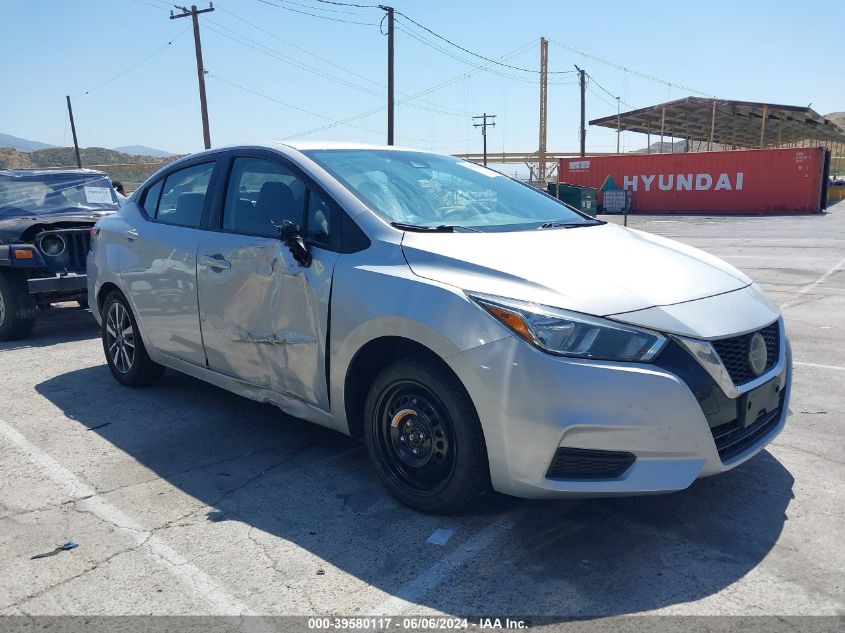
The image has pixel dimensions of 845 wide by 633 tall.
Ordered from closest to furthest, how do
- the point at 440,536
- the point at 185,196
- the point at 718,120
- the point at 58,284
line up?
1. the point at 440,536
2. the point at 185,196
3. the point at 58,284
4. the point at 718,120

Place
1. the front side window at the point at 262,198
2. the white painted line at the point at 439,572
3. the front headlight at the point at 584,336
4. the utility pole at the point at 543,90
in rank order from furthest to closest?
the utility pole at the point at 543,90 → the front side window at the point at 262,198 → the front headlight at the point at 584,336 → the white painted line at the point at 439,572

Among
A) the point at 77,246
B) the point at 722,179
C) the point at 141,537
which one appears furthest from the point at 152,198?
the point at 722,179

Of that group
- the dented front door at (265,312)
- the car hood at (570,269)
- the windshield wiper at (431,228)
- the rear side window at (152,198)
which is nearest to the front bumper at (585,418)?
the car hood at (570,269)

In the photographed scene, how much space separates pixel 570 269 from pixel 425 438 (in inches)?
38.4

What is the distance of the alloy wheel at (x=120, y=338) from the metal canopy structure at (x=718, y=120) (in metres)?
35.0

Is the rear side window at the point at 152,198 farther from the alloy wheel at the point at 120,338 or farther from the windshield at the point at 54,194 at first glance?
the windshield at the point at 54,194

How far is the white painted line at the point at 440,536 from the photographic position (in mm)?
3043

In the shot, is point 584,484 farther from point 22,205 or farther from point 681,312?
point 22,205

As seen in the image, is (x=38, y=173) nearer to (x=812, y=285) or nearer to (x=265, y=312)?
(x=265, y=312)

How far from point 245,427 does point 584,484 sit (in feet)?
8.18

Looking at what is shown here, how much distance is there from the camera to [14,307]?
721 centimetres

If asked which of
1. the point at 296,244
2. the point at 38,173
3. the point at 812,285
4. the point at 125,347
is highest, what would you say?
the point at 38,173

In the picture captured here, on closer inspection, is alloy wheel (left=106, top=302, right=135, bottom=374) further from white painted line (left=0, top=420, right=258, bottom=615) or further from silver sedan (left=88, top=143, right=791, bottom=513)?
white painted line (left=0, top=420, right=258, bottom=615)

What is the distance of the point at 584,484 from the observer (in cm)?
278
